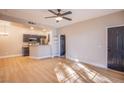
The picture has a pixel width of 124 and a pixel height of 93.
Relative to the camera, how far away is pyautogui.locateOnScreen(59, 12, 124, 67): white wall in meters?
4.62

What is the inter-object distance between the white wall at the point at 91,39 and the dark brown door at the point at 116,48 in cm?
22

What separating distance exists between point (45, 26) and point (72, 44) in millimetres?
2452

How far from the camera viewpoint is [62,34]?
25.9ft

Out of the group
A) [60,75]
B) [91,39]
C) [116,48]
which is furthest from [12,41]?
[116,48]

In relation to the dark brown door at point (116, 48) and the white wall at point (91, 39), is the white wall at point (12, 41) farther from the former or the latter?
the dark brown door at point (116, 48)

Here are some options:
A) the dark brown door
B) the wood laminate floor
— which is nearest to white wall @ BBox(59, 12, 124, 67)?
the dark brown door

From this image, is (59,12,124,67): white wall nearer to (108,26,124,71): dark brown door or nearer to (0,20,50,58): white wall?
(108,26,124,71): dark brown door

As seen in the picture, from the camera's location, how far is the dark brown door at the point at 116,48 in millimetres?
4070

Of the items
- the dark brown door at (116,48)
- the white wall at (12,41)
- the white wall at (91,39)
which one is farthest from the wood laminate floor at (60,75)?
the white wall at (12,41)

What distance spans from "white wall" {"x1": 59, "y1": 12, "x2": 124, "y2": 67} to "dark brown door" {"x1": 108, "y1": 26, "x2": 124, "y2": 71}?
22cm

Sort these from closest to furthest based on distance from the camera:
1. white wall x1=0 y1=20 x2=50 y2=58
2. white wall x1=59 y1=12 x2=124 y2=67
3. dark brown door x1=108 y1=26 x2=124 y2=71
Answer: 1. dark brown door x1=108 y1=26 x2=124 y2=71
2. white wall x1=59 y1=12 x2=124 y2=67
3. white wall x1=0 y1=20 x2=50 y2=58

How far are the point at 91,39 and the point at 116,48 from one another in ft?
4.85
